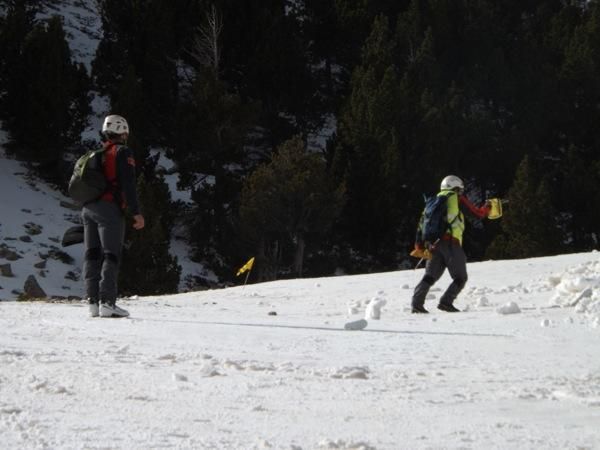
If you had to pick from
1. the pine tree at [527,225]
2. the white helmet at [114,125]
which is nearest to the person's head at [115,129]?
the white helmet at [114,125]

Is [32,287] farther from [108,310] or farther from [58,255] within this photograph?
[108,310]

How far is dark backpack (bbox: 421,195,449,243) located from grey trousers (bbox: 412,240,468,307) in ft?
0.50

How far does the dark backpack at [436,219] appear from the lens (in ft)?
27.6

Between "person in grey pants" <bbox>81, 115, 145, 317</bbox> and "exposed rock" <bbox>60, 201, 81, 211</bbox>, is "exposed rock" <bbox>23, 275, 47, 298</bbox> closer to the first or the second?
"exposed rock" <bbox>60, 201, 81, 211</bbox>

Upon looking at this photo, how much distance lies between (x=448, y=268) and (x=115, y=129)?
11.4ft

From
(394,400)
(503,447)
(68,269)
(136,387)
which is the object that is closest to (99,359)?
(136,387)

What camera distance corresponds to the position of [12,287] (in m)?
25.2

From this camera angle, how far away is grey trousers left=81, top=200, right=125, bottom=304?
710cm

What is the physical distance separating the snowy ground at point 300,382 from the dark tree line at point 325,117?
2087cm

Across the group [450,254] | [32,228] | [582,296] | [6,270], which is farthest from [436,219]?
[32,228]

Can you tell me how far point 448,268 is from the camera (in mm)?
8484

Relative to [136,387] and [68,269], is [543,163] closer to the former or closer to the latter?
[68,269]

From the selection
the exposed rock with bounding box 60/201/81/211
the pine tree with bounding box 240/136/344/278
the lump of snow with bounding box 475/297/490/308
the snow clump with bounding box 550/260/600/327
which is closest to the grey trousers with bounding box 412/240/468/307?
the lump of snow with bounding box 475/297/490/308

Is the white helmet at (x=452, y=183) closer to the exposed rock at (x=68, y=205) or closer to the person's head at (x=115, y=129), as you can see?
the person's head at (x=115, y=129)
